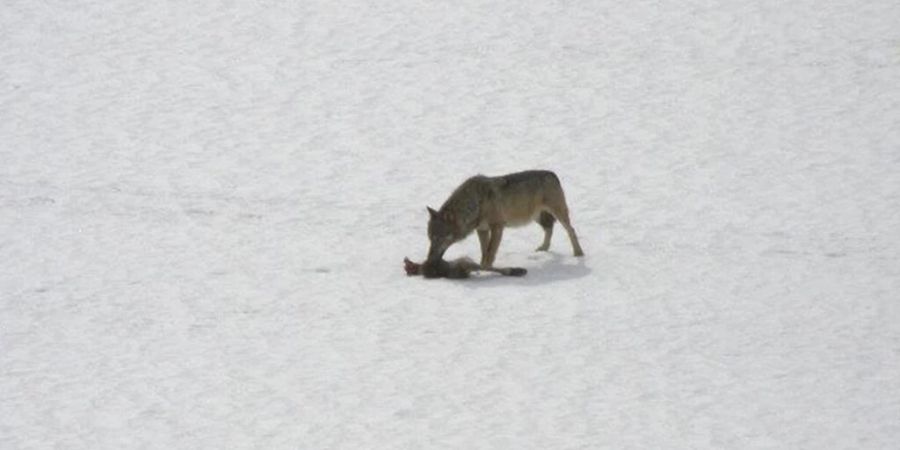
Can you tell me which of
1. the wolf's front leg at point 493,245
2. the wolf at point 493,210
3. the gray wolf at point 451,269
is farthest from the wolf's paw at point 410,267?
the wolf's front leg at point 493,245

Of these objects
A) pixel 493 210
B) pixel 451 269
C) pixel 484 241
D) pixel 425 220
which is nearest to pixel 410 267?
pixel 451 269

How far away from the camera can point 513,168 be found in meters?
19.6

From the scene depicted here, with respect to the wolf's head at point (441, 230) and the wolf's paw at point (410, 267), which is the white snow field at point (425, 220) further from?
the wolf's head at point (441, 230)

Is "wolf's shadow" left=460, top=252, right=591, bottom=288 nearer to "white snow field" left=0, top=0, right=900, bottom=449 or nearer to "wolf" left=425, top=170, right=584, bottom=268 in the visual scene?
"white snow field" left=0, top=0, right=900, bottom=449

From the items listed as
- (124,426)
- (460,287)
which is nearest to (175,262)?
(460,287)

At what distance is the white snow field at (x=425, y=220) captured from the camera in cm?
1252

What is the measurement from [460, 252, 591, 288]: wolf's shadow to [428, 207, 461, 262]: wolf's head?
1.32 feet

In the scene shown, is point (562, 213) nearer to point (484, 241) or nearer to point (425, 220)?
point (484, 241)

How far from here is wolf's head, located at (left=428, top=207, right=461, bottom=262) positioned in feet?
50.4

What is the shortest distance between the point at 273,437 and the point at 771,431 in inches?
138

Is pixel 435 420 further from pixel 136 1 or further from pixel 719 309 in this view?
pixel 136 1

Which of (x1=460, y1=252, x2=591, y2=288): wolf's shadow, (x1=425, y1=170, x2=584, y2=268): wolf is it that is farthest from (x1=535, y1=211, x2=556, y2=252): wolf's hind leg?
(x1=460, y1=252, x2=591, y2=288): wolf's shadow

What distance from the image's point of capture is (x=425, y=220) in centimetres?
1766

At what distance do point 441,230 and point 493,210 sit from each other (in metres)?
0.59
